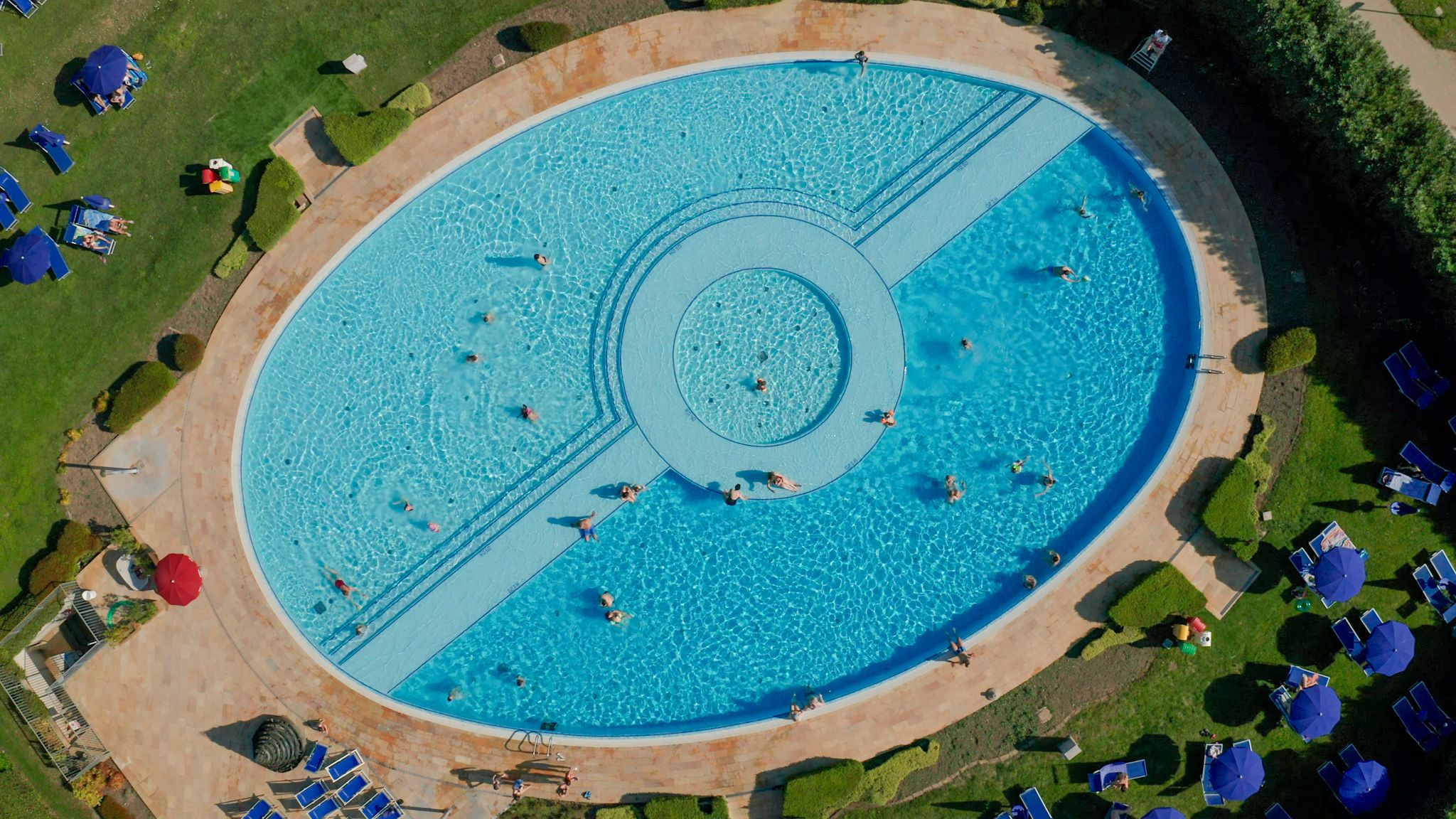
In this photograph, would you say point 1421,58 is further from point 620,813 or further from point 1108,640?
point 620,813

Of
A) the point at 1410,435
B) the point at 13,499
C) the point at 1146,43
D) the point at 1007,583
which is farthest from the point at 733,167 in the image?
the point at 13,499

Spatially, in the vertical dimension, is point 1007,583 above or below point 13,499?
below

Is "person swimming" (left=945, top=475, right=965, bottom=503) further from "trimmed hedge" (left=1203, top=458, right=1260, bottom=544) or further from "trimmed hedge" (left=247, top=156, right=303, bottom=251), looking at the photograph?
"trimmed hedge" (left=247, top=156, right=303, bottom=251)

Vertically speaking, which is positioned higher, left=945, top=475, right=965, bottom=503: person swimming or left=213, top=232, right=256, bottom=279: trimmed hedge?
left=213, top=232, right=256, bottom=279: trimmed hedge

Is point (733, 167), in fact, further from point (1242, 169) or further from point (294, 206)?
point (1242, 169)

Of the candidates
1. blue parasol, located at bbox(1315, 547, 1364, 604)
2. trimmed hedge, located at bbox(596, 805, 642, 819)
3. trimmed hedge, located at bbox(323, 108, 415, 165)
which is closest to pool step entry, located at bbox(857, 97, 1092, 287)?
blue parasol, located at bbox(1315, 547, 1364, 604)

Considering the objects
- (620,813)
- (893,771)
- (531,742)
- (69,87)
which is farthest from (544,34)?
(893,771)
